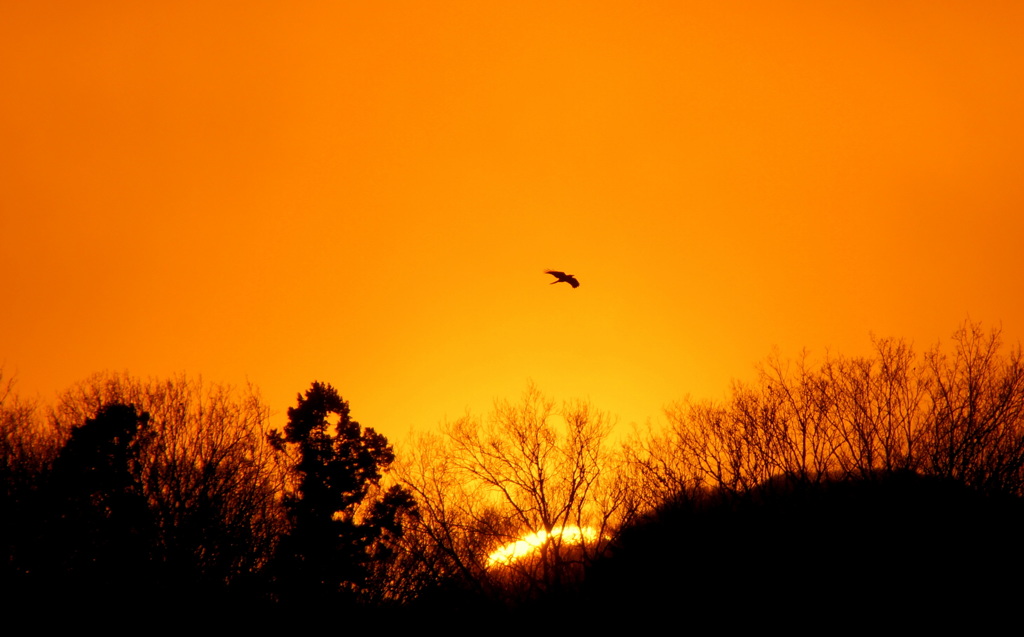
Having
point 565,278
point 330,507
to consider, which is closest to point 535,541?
point 330,507

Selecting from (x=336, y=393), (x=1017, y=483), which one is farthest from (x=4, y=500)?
(x=1017, y=483)

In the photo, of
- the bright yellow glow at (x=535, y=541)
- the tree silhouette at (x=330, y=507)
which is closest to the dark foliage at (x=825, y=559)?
the bright yellow glow at (x=535, y=541)

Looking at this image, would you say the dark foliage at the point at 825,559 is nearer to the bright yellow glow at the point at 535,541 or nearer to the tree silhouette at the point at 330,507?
the bright yellow glow at the point at 535,541

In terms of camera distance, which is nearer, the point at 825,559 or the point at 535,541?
the point at 825,559

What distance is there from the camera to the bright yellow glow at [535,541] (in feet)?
95.8

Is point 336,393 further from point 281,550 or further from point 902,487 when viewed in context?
point 902,487

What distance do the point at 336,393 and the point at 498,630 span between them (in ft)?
36.5

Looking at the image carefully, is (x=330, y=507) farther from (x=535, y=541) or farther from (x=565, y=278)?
(x=565, y=278)

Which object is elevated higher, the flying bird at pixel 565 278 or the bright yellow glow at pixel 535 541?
the flying bird at pixel 565 278

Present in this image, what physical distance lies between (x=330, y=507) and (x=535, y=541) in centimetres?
788

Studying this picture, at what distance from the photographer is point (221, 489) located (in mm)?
26203

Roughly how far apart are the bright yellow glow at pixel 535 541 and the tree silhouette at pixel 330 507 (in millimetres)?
4026

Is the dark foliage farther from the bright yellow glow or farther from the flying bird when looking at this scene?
the flying bird

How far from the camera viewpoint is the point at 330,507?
92.9 ft
